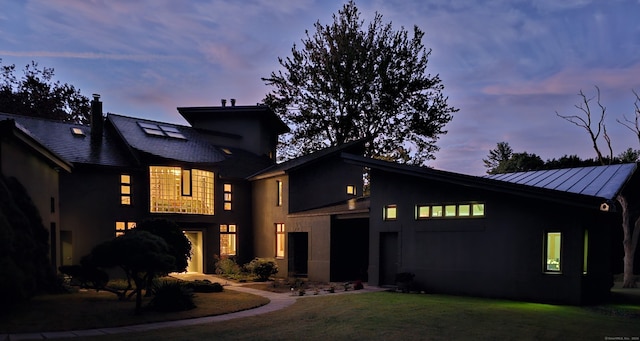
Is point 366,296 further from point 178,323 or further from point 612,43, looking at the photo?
point 612,43

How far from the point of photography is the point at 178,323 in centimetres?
1008

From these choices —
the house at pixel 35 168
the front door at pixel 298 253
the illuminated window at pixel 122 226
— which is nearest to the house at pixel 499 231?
the front door at pixel 298 253

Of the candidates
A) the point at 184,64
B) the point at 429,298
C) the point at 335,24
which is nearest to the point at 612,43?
the point at 429,298

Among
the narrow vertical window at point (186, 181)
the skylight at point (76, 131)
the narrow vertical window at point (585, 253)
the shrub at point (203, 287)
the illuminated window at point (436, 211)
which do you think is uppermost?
the skylight at point (76, 131)

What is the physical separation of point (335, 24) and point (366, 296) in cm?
2415

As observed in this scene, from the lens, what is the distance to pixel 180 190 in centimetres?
2220

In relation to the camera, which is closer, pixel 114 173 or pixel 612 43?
pixel 612 43

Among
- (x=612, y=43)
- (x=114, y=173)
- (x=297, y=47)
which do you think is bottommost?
(x=114, y=173)

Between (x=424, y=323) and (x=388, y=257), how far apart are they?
8345 millimetres

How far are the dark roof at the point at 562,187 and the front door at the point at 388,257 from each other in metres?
3.02

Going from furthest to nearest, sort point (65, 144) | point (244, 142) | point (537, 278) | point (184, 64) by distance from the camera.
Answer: point (244, 142), point (184, 64), point (65, 144), point (537, 278)

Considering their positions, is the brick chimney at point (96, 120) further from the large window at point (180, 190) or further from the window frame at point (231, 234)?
the window frame at point (231, 234)

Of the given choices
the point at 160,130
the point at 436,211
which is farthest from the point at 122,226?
the point at 436,211

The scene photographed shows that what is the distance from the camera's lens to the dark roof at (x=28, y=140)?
12.4 meters
